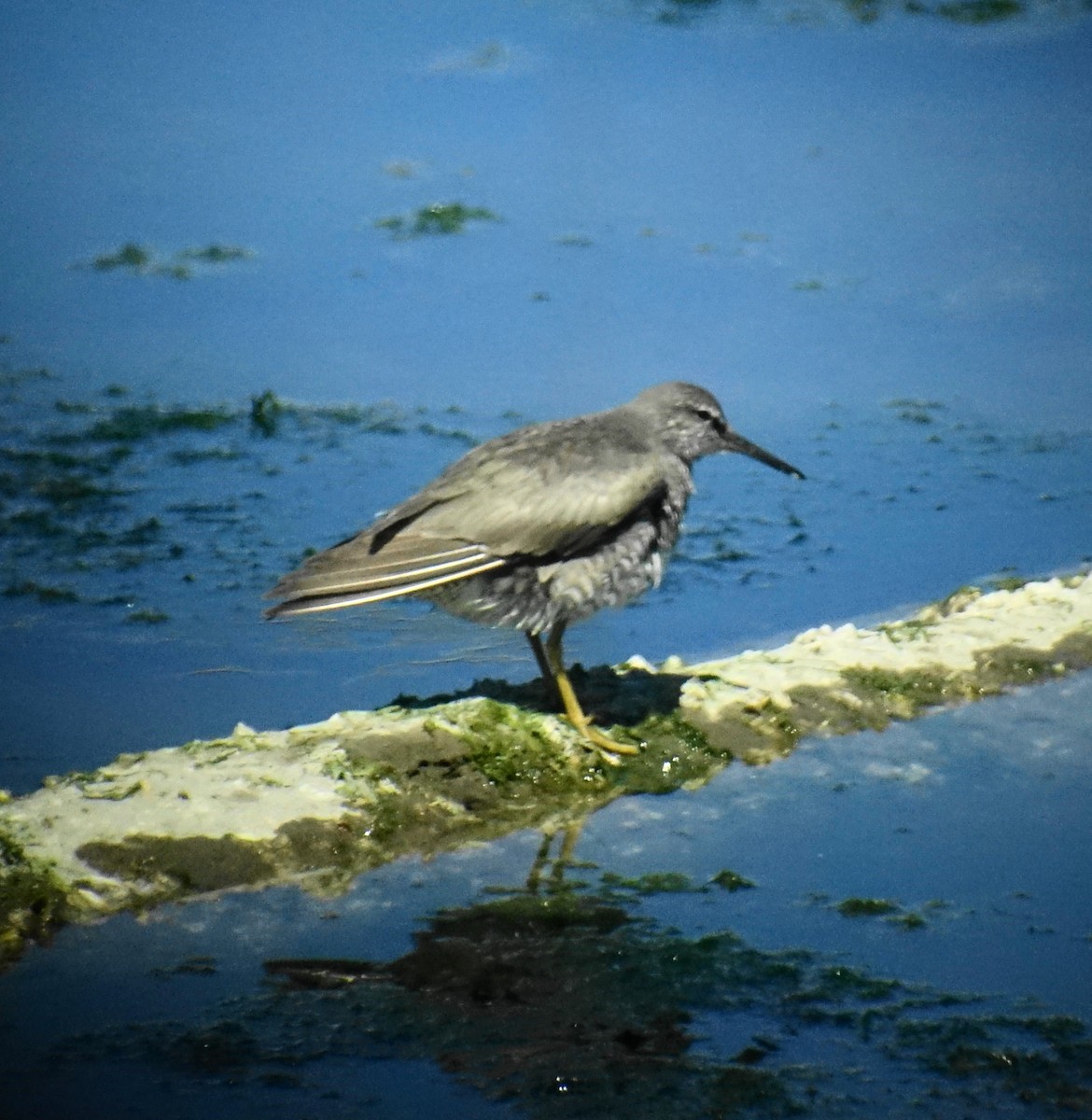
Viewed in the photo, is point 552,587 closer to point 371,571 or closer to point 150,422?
point 371,571

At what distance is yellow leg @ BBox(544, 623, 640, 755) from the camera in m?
4.99

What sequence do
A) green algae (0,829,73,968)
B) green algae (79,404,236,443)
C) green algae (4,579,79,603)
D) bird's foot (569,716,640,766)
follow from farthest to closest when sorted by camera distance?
green algae (79,404,236,443), green algae (4,579,79,603), bird's foot (569,716,640,766), green algae (0,829,73,968)

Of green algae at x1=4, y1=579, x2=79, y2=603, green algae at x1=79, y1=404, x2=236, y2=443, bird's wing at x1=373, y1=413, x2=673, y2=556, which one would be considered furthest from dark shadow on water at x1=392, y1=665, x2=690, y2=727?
green algae at x1=79, y1=404, x2=236, y2=443

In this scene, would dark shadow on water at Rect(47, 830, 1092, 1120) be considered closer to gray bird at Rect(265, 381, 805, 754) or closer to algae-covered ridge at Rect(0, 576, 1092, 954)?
algae-covered ridge at Rect(0, 576, 1092, 954)

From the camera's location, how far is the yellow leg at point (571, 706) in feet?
16.4

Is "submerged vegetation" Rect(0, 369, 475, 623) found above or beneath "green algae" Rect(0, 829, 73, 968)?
above

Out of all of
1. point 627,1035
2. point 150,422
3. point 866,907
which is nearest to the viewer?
point 627,1035

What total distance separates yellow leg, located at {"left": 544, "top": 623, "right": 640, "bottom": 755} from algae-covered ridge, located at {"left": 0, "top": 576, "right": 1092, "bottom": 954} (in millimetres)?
43

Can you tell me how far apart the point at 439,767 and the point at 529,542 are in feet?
2.60

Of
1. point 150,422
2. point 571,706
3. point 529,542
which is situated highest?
point 529,542

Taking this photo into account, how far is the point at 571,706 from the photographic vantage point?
5168 mm

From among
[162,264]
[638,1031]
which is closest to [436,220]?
[162,264]

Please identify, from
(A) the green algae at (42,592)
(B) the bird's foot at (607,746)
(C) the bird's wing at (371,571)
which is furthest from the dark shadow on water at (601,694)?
(A) the green algae at (42,592)

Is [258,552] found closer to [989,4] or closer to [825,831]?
[825,831]
